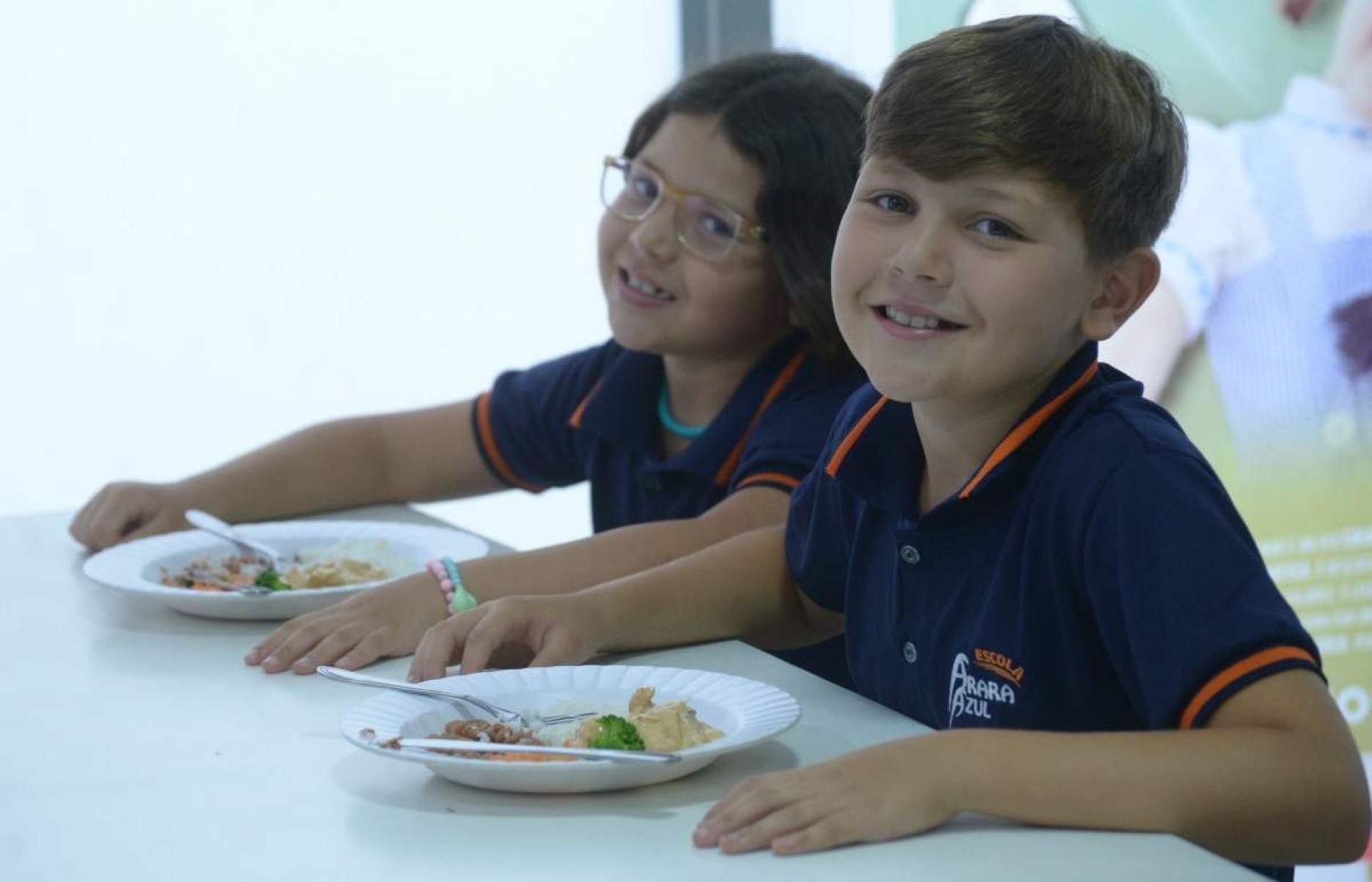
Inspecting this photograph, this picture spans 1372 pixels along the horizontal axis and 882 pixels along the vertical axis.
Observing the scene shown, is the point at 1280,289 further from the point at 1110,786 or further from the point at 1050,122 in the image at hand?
the point at 1110,786

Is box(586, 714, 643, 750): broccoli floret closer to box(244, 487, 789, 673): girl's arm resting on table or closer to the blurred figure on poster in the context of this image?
box(244, 487, 789, 673): girl's arm resting on table

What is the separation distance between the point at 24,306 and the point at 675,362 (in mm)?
1403

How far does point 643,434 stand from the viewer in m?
1.71

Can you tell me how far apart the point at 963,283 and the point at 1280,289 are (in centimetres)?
132

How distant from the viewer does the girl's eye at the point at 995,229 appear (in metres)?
1.08

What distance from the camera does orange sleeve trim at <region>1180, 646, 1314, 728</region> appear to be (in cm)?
88

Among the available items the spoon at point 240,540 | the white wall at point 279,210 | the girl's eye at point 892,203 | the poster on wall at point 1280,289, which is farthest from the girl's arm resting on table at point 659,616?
the white wall at point 279,210

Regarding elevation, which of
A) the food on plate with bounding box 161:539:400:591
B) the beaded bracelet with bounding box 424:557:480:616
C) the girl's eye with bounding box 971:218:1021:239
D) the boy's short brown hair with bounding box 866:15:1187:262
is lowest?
the food on plate with bounding box 161:539:400:591

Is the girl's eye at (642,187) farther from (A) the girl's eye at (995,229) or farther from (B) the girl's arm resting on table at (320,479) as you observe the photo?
(A) the girl's eye at (995,229)

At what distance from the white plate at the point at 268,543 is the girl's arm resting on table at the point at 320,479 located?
0.16ft

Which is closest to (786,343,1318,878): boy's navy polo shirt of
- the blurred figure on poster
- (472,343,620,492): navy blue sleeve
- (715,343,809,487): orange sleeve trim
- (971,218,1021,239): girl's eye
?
(971,218,1021,239): girl's eye

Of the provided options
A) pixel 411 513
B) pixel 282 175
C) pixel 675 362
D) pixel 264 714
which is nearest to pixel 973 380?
pixel 264 714

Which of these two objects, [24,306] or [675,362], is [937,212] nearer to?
[675,362]

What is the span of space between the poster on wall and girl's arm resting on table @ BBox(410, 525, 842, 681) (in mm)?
1117
